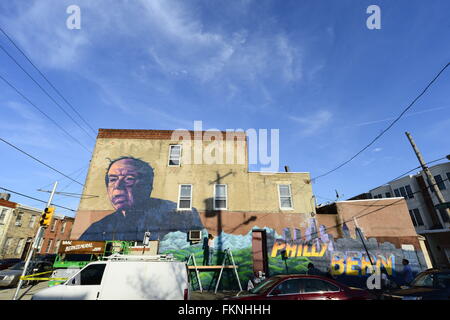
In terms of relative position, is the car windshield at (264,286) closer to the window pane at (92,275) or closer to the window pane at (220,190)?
the window pane at (92,275)

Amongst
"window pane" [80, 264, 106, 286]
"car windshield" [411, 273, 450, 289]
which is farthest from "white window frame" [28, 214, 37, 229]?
"car windshield" [411, 273, 450, 289]

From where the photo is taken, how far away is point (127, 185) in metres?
16.0

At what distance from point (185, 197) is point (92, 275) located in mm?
9090

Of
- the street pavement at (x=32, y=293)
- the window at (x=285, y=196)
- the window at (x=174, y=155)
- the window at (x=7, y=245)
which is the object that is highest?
the window at (x=174, y=155)

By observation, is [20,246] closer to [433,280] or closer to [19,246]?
[19,246]

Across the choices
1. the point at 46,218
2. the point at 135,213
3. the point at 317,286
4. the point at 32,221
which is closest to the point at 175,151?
the point at 135,213

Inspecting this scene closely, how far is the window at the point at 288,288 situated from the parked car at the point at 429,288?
4.04 metres

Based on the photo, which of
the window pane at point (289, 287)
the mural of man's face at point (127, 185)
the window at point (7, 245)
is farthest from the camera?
the window at point (7, 245)

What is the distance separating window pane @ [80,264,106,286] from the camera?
23.1 feet

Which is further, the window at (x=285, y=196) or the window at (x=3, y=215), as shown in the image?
the window at (x=3, y=215)

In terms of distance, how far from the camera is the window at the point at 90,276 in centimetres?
700

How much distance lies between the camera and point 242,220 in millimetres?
15453

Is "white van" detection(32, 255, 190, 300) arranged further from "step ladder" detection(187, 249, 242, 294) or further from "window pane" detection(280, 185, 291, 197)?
"window pane" detection(280, 185, 291, 197)

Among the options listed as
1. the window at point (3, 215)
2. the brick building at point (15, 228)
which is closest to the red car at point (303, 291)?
the brick building at point (15, 228)
